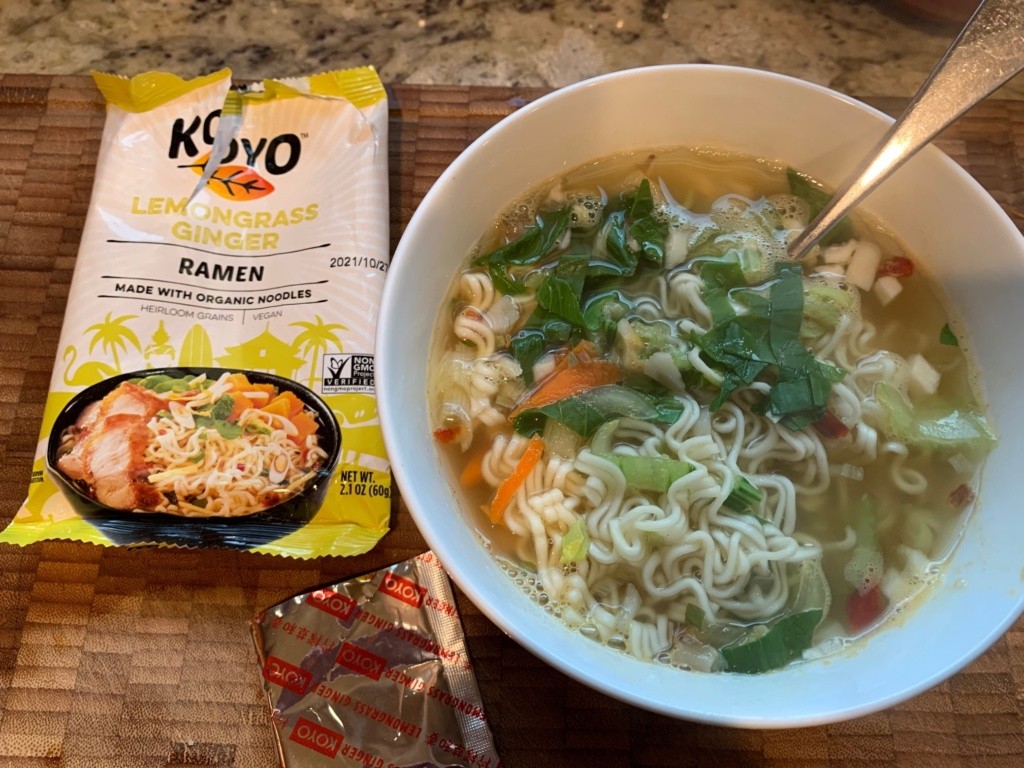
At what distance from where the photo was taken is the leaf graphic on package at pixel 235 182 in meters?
1.77

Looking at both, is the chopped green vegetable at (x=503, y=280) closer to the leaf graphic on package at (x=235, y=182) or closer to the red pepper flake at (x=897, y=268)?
the leaf graphic on package at (x=235, y=182)

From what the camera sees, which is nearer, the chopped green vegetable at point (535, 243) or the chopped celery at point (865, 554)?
the chopped celery at point (865, 554)

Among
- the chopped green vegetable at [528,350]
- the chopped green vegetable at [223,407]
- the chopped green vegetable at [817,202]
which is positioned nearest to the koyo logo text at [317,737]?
the chopped green vegetable at [223,407]

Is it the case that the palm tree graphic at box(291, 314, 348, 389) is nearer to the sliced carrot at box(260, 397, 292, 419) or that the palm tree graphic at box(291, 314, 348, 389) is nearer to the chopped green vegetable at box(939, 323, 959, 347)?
the sliced carrot at box(260, 397, 292, 419)

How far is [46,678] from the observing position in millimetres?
1417

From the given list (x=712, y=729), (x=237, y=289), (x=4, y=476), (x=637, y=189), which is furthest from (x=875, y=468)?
(x=4, y=476)

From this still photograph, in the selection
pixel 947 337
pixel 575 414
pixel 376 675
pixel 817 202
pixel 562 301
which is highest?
pixel 817 202

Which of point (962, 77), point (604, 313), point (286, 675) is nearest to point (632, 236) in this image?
point (604, 313)

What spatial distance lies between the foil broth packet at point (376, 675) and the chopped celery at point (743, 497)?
24.0 inches

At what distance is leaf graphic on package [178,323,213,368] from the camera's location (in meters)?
1.63

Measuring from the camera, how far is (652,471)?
54.6 inches

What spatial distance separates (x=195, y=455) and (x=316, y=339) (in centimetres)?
37

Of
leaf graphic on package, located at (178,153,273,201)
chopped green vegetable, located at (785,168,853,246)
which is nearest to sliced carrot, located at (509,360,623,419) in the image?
chopped green vegetable, located at (785,168,853,246)

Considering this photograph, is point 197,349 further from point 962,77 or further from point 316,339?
point 962,77
